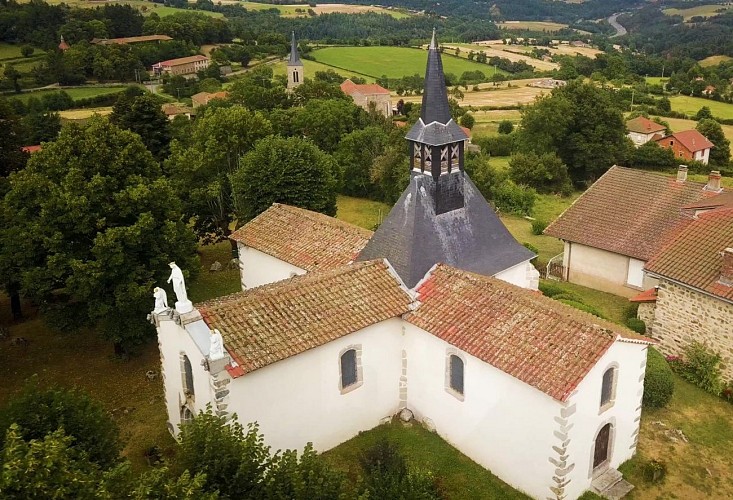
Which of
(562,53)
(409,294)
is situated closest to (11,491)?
(409,294)

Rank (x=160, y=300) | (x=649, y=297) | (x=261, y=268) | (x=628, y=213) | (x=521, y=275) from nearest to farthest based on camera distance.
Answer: (x=160, y=300)
(x=521, y=275)
(x=261, y=268)
(x=649, y=297)
(x=628, y=213)

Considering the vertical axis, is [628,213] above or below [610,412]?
Result: above

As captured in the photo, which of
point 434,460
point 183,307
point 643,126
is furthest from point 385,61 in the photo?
point 183,307

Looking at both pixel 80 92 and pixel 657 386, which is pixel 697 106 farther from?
pixel 80 92

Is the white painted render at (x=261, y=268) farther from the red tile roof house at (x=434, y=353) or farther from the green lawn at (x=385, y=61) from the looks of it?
the green lawn at (x=385, y=61)

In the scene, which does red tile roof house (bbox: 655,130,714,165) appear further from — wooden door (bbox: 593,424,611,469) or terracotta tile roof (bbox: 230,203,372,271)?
wooden door (bbox: 593,424,611,469)

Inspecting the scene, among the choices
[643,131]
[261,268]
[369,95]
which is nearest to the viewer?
[261,268]

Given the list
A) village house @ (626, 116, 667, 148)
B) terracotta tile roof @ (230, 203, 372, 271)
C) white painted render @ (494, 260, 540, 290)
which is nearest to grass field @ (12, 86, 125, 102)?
terracotta tile roof @ (230, 203, 372, 271)
